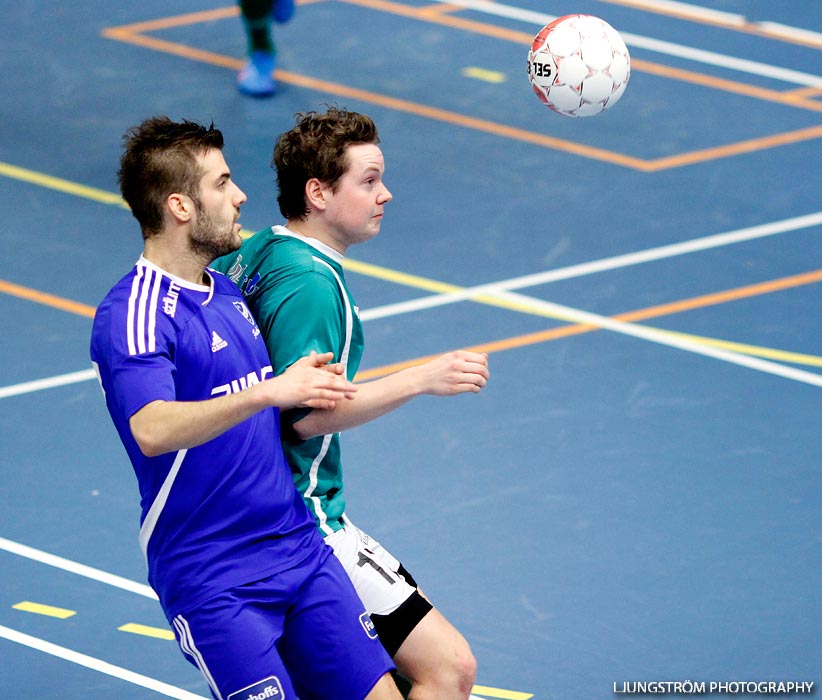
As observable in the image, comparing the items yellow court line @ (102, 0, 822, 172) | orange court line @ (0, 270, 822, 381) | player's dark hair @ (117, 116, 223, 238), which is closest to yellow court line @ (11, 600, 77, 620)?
orange court line @ (0, 270, 822, 381)

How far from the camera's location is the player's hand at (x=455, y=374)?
233 inches

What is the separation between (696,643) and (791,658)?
0.45m

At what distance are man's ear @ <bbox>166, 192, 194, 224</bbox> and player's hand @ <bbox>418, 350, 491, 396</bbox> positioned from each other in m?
0.96

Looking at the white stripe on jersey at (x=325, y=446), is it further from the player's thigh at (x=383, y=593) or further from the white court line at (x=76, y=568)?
the white court line at (x=76, y=568)

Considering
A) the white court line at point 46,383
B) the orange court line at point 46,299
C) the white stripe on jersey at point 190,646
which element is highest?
the orange court line at point 46,299

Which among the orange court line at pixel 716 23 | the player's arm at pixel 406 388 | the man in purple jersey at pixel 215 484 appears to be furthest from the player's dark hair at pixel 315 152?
the orange court line at pixel 716 23

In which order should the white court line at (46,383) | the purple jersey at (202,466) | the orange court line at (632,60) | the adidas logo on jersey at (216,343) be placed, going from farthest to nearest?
1. the orange court line at (632,60)
2. the white court line at (46,383)
3. the adidas logo on jersey at (216,343)
4. the purple jersey at (202,466)

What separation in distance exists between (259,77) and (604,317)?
5.37 meters

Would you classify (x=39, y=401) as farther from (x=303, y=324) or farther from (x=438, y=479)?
(x=303, y=324)

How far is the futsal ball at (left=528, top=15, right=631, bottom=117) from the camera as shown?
848 centimetres

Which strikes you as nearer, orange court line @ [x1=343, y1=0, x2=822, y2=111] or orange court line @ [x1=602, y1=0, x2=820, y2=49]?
orange court line @ [x1=343, y1=0, x2=822, y2=111]

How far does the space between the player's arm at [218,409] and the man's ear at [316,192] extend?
1.04m

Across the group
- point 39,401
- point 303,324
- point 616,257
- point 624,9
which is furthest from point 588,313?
point 624,9

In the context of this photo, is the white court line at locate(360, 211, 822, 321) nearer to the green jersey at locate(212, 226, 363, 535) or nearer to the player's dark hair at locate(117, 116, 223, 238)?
the green jersey at locate(212, 226, 363, 535)
